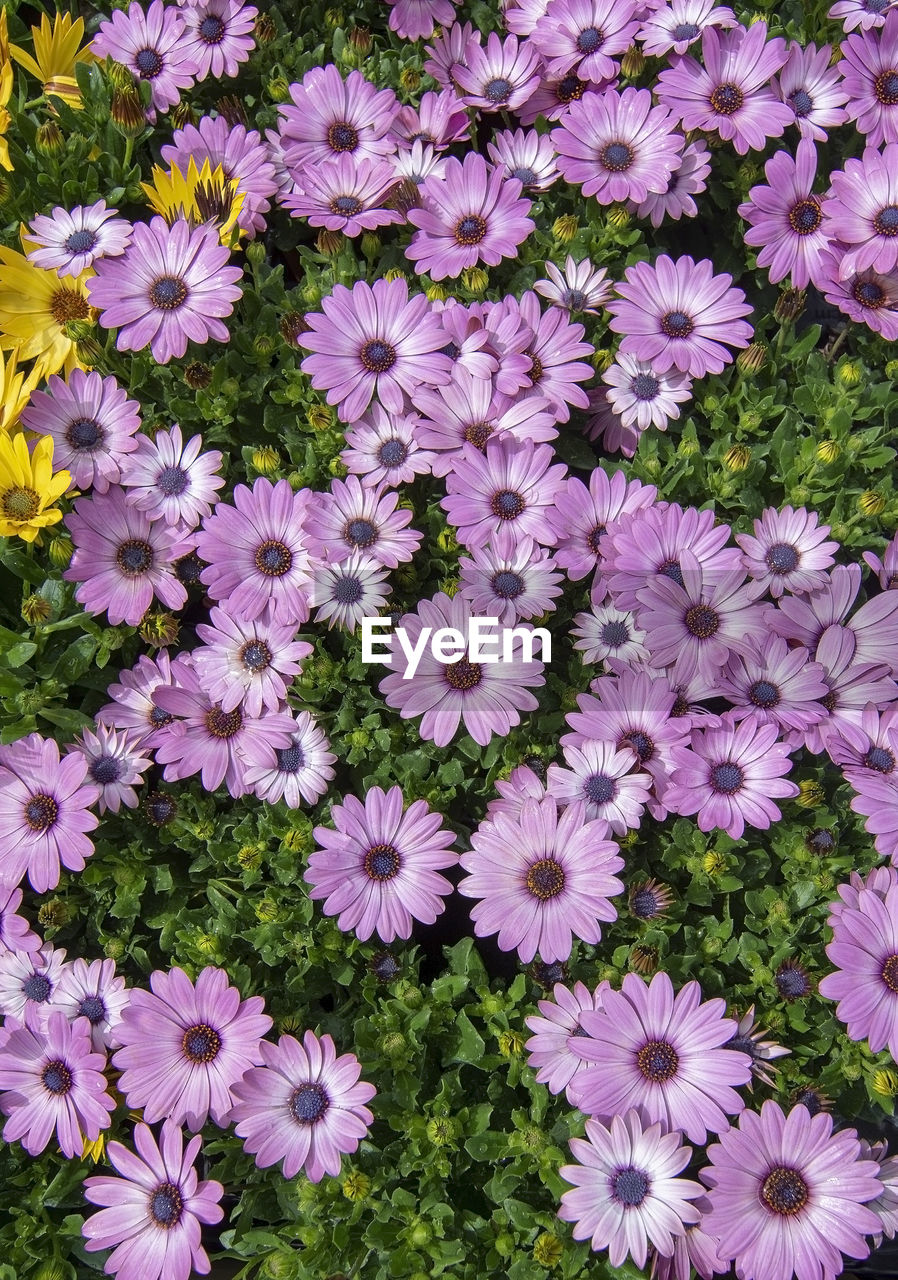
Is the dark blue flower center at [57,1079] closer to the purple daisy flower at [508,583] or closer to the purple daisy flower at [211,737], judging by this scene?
the purple daisy flower at [211,737]

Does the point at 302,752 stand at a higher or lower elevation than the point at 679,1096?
higher

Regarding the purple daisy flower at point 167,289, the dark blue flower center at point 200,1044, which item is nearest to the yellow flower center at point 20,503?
the purple daisy flower at point 167,289

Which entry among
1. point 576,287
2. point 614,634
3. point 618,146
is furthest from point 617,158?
point 614,634

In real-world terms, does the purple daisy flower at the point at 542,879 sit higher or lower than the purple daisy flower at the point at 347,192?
lower

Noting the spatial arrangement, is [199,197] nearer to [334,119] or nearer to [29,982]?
[334,119]

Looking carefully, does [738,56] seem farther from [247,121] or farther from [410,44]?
[247,121]

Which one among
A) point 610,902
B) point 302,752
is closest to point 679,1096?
point 610,902

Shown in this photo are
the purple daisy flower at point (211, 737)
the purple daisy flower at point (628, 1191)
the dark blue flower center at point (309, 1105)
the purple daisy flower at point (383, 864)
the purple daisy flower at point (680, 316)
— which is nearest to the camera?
the purple daisy flower at point (628, 1191)

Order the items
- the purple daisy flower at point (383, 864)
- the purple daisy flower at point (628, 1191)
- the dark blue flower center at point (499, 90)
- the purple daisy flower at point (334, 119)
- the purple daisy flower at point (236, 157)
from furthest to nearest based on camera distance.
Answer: the dark blue flower center at point (499, 90), the purple daisy flower at point (334, 119), the purple daisy flower at point (236, 157), the purple daisy flower at point (383, 864), the purple daisy flower at point (628, 1191)
